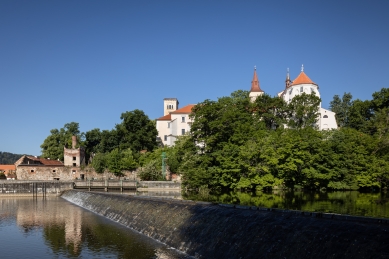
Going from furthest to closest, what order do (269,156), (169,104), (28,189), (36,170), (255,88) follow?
(169,104) → (255,88) → (36,170) → (28,189) → (269,156)

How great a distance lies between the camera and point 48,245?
19.3 m

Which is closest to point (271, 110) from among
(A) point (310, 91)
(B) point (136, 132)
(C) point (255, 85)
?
(A) point (310, 91)

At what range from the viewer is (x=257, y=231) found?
14594 mm

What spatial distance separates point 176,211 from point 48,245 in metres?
7.30

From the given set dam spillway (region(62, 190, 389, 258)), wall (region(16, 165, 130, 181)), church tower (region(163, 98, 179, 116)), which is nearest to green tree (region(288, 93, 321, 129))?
wall (region(16, 165, 130, 181))

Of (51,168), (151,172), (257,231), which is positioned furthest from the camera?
(51,168)

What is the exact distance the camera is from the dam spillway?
11.1 meters

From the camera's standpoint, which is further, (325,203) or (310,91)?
(310,91)

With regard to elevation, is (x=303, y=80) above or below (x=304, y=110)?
above

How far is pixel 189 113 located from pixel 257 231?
8020 cm

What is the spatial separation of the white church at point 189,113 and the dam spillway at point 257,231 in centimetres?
5243

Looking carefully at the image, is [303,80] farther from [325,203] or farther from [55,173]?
[55,173]

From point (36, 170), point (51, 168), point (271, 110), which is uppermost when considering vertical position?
point (271, 110)

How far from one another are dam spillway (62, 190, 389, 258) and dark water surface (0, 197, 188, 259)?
1.11m
